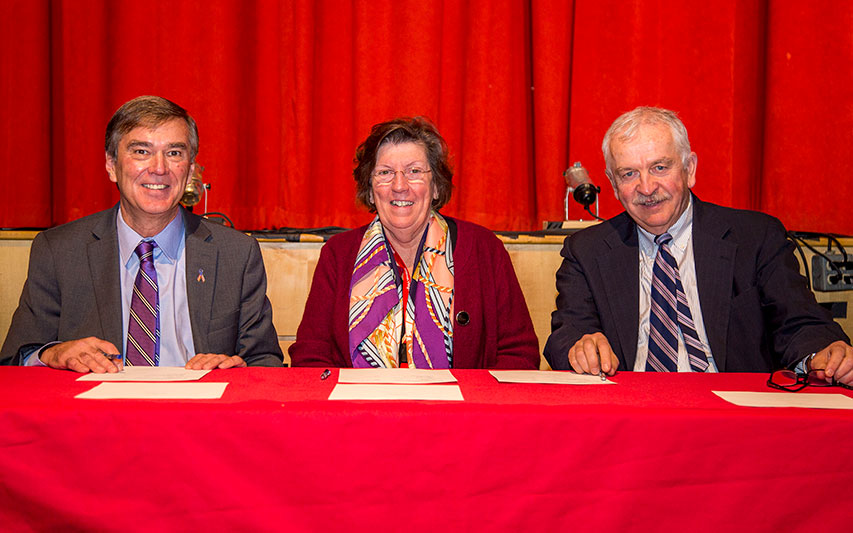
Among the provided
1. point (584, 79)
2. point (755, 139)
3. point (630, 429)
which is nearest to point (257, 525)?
point (630, 429)

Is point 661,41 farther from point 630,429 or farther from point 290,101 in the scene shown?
point 630,429

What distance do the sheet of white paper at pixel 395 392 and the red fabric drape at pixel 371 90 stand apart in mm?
2507

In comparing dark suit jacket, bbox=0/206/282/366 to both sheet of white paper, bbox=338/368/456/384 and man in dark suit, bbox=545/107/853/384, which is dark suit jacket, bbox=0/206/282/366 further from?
man in dark suit, bbox=545/107/853/384

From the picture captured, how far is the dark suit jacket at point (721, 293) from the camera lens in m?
1.59

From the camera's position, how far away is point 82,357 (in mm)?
1214

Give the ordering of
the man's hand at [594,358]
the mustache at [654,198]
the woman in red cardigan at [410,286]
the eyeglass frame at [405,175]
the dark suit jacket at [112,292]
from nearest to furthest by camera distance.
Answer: the man's hand at [594,358] < the dark suit jacket at [112,292] < the mustache at [654,198] < the woman in red cardigan at [410,286] < the eyeglass frame at [405,175]

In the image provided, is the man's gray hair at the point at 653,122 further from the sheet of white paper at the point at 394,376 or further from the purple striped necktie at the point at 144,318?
the purple striped necktie at the point at 144,318

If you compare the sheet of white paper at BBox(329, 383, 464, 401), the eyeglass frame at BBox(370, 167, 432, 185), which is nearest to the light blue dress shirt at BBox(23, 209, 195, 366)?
the eyeglass frame at BBox(370, 167, 432, 185)

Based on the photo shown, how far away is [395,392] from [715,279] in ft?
3.35

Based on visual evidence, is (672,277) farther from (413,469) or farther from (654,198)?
(413,469)

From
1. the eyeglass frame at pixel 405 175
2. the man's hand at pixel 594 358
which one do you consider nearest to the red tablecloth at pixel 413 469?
the man's hand at pixel 594 358

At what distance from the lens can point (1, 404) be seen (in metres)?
0.90

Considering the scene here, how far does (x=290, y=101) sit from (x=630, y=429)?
118 inches

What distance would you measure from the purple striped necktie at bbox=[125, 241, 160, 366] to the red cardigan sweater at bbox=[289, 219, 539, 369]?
13.5 inches
